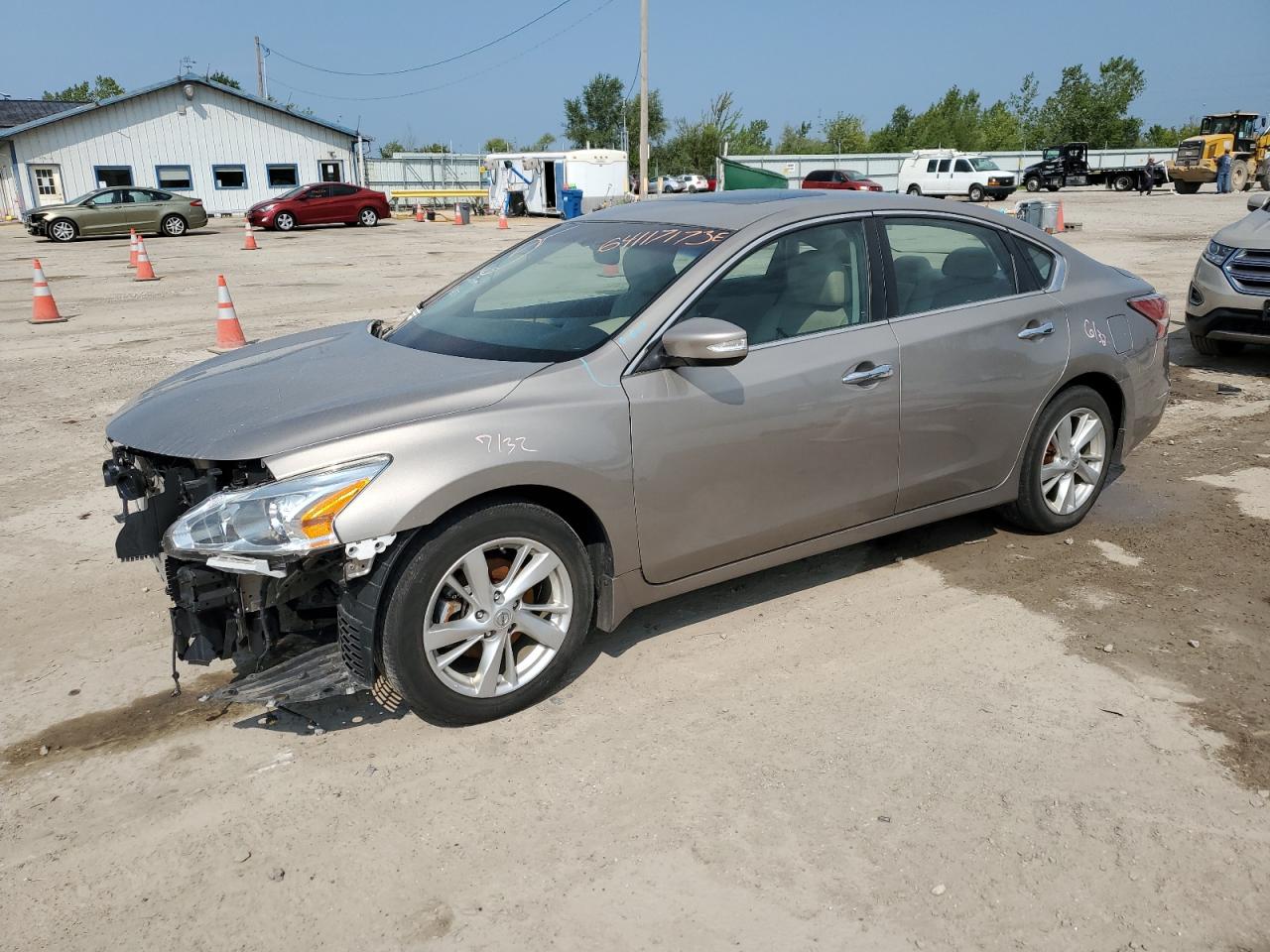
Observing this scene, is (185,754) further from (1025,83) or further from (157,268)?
(1025,83)

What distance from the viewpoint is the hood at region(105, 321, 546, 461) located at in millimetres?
3166

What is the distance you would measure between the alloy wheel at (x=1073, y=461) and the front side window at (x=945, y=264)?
763 mm

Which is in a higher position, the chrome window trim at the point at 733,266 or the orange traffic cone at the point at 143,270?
the chrome window trim at the point at 733,266

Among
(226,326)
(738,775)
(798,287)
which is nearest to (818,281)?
(798,287)

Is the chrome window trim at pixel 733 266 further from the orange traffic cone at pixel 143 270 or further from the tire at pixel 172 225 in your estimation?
the tire at pixel 172 225

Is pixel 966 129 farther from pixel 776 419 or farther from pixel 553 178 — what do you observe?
pixel 776 419

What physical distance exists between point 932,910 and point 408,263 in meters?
19.6

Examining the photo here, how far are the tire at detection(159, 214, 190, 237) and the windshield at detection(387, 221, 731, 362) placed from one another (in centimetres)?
2892

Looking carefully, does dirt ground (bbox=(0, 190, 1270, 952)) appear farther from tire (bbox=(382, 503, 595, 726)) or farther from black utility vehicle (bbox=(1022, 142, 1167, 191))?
black utility vehicle (bbox=(1022, 142, 1167, 191))

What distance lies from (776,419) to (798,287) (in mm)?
624

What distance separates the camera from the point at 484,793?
10.1 ft

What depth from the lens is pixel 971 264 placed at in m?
4.63

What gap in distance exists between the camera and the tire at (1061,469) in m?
4.80

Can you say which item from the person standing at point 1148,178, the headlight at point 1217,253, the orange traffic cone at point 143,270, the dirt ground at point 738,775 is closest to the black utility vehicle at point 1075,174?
the person standing at point 1148,178
